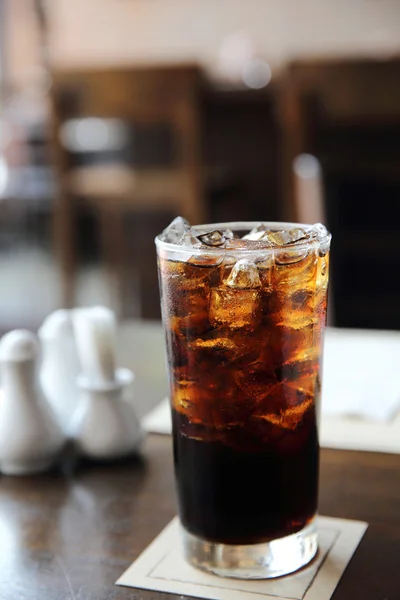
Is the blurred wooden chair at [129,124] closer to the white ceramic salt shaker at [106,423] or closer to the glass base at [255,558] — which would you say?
the white ceramic salt shaker at [106,423]

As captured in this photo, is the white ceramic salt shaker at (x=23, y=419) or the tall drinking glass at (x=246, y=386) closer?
the tall drinking glass at (x=246, y=386)

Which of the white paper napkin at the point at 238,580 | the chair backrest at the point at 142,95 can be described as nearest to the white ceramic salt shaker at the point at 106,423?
the white paper napkin at the point at 238,580

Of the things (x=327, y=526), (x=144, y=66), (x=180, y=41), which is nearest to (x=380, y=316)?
(x=327, y=526)

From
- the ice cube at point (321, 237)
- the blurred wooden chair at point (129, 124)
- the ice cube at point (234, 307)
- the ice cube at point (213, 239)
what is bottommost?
the blurred wooden chair at point (129, 124)

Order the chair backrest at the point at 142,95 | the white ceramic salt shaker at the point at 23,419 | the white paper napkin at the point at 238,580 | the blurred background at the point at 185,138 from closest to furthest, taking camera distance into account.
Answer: the white paper napkin at the point at 238,580 < the white ceramic salt shaker at the point at 23,419 < the blurred background at the point at 185,138 < the chair backrest at the point at 142,95

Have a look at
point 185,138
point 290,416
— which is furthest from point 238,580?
point 185,138

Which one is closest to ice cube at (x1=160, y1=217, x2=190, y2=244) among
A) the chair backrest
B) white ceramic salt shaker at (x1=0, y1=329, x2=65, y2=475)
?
white ceramic salt shaker at (x1=0, y1=329, x2=65, y2=475)

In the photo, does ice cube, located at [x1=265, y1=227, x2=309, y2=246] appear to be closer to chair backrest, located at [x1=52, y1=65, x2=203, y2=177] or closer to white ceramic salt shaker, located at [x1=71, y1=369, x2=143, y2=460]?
white ceramic salt shaker, located at [x1=71, y1=369, x2=143, y2=460]
